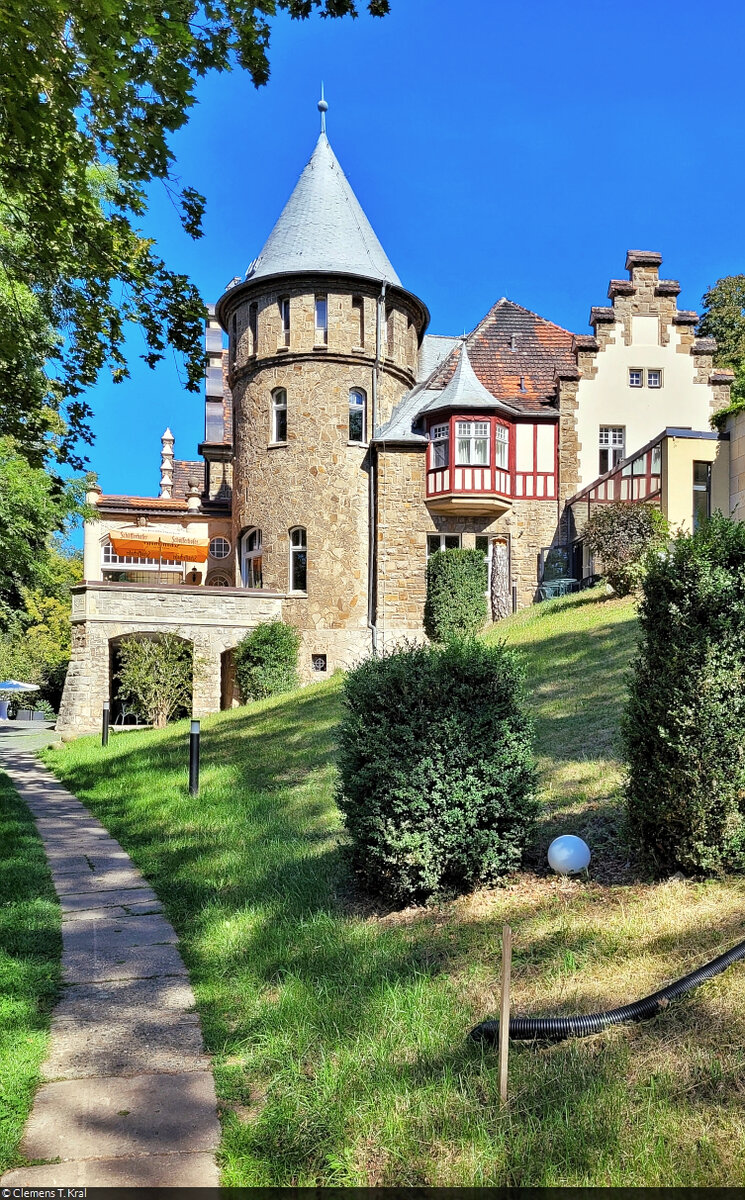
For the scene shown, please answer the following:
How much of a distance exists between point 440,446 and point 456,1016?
2348 centimetres

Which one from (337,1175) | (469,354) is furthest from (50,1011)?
(469,354)

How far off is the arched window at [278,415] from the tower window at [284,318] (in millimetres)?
1455

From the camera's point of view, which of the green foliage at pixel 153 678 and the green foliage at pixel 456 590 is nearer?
the green foliage at pixel 153 678

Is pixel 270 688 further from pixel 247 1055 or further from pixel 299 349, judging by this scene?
pixel 247 1055

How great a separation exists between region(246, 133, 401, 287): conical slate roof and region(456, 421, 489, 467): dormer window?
5.30 metres

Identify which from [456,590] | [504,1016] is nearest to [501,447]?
[456,590]

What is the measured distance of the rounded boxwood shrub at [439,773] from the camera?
5.61 m

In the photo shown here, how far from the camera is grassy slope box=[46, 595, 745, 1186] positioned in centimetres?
317

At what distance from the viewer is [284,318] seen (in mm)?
27297

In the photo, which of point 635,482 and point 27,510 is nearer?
point 27,510

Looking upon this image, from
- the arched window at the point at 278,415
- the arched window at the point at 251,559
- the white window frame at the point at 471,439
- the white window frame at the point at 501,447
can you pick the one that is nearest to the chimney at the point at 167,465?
the arched window at the point at 251,559

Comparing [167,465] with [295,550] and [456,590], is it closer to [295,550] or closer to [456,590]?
[295,550]

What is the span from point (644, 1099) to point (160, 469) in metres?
42.1

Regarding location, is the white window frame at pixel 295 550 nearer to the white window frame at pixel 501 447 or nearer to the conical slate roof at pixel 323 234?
the white window frame at pixel 501 447
